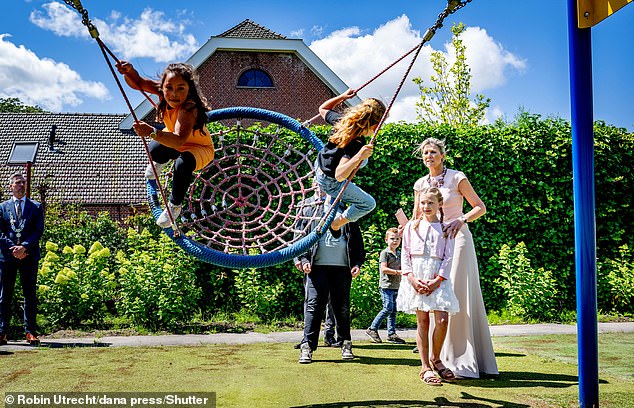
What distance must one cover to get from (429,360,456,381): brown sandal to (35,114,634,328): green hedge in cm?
361

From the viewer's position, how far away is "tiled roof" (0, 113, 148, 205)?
1864cm

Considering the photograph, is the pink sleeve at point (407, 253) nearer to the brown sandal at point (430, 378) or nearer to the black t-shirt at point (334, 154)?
the brown sandal at point (430, 378)

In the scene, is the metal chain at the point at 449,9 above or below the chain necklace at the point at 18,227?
above

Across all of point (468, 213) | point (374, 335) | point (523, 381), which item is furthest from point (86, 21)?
point (374, 335)

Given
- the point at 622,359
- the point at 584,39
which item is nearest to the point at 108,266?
the point at 622,359

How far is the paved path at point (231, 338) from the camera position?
7.07m

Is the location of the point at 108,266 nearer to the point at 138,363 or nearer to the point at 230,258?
the point at 138,363

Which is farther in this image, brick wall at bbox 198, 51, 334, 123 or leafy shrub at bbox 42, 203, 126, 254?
brick wall at bbox 198, 51, 334, 123

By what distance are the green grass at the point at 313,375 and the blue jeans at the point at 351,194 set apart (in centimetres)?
128

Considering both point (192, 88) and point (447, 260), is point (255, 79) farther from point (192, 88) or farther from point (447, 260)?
point (192, 88)

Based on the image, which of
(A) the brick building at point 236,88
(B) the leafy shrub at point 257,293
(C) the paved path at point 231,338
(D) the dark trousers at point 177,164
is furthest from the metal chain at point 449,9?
(A) the brick building at point 236,88

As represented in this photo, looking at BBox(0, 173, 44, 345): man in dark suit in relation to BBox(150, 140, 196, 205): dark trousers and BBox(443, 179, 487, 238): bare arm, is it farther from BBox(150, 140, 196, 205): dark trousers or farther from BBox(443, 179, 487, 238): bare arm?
BBox(443, 179, 487, 238): bare arm

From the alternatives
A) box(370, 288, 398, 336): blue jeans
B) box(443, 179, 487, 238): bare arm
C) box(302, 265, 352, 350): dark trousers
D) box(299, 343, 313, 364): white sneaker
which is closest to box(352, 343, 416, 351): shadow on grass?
box(370, 288, 398, 336): blue jeans

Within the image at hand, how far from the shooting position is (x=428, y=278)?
193 inches
